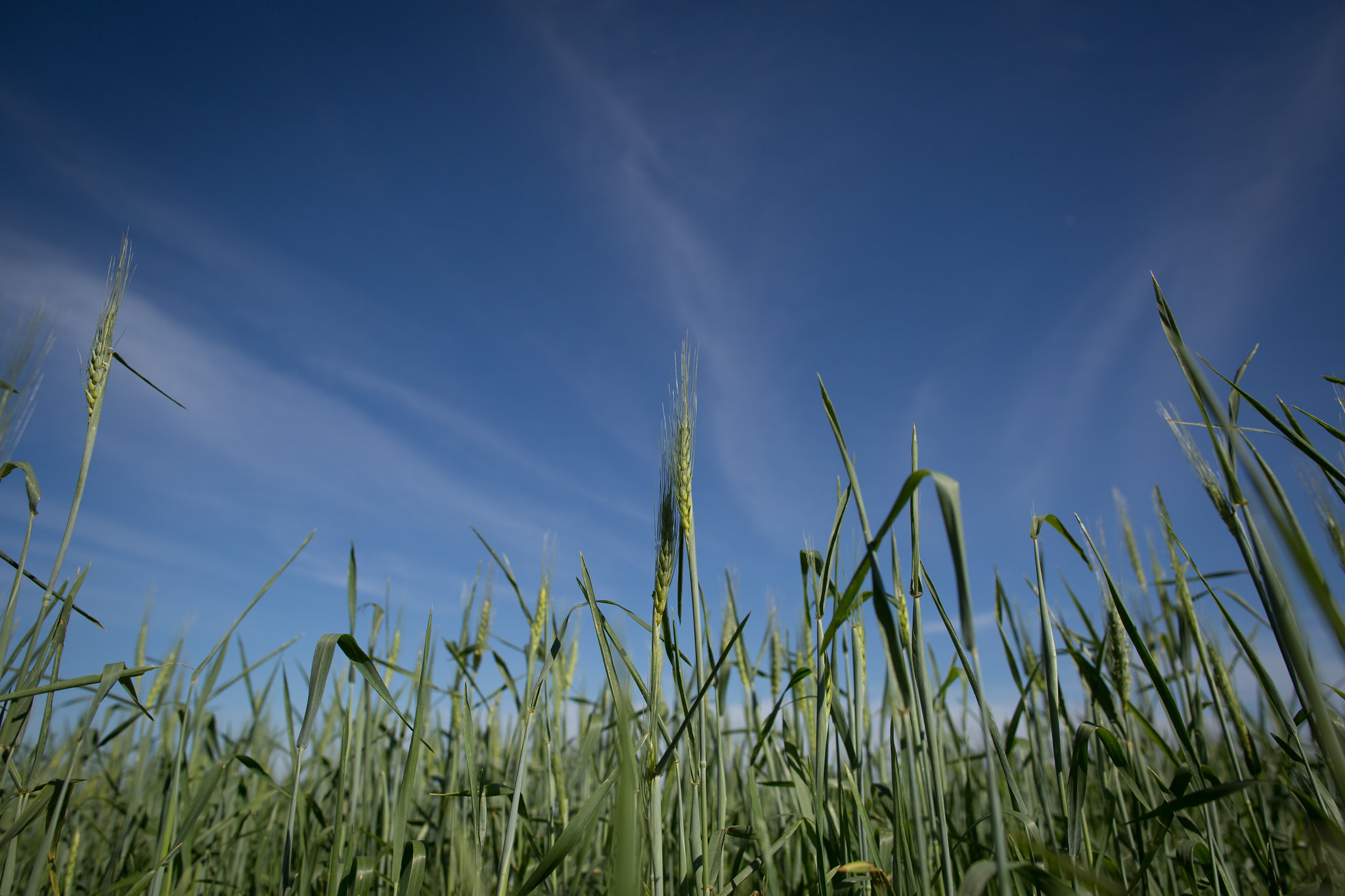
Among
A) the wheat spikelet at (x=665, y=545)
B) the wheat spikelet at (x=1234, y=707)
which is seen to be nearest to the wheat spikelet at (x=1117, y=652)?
the wheat spikelet at (x=1234, y=707)

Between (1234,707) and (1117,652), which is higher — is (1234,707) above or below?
below

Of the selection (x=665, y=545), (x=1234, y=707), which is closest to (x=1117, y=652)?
(x=1234, y=707)

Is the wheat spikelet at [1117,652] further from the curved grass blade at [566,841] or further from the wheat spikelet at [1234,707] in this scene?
the curved grass blade at [566,841]

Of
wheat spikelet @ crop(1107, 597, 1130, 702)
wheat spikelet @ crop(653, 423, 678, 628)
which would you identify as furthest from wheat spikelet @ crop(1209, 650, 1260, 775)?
wheat spikelet @ crop(653, 423, 678, 628)

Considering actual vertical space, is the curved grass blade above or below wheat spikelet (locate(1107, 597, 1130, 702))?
below

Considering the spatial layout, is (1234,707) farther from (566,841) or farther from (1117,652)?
(566,841)

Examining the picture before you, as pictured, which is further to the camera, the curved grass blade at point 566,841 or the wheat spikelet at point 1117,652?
the wheat spikelet at point 1117,652

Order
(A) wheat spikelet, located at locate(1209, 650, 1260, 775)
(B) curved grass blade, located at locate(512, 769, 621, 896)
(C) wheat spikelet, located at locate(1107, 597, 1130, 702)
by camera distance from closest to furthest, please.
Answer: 1. (B) curved grass blade, located at locate(512, 769, 621, 896)
2. (A) wheat spikelet, located at locate(1209, 650, 1260, 775)
3. (C) wheat spikelet, located at locate(1107, 597, 1130, 702)

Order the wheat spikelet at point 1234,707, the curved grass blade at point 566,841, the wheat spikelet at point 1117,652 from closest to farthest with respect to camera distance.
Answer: the curved grass blade at point 566,841, the wheat spikelet at point 1234,707, the wheat spikelet at point 1117,652

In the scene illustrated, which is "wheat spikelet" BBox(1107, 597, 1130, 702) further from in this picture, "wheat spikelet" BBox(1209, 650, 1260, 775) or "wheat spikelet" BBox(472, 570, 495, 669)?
"wheat spikelet" BBox(472, 570, 495, 669)

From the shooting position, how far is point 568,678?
3.40m

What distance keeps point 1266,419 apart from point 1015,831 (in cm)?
92

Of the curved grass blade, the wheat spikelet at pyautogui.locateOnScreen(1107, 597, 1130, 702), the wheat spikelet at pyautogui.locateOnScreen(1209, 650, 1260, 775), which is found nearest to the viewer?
the curved grass blade

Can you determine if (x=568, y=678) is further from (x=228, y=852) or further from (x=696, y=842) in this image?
(x=696, y=842)
